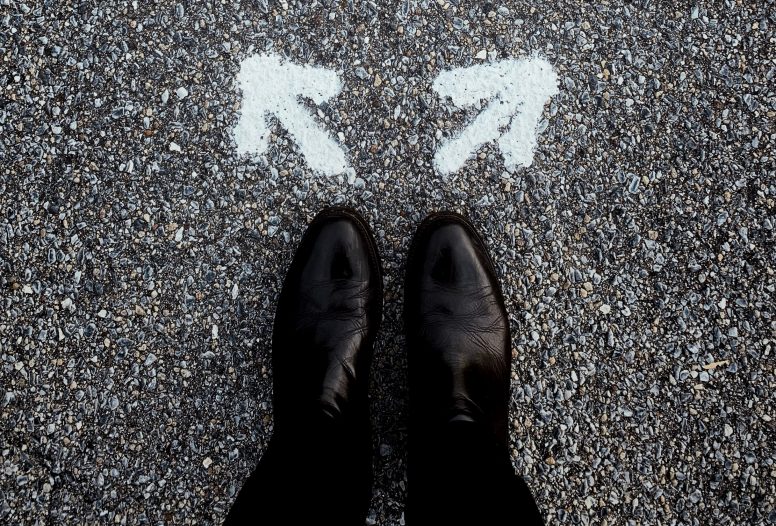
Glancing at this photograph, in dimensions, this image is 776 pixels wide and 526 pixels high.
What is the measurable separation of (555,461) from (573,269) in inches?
26.5

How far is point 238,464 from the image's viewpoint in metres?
1.70

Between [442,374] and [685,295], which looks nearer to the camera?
[442,374]

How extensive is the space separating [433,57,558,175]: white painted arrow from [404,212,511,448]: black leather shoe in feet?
0.87

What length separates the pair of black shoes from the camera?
1492 mm

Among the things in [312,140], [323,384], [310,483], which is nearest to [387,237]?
[312,140]

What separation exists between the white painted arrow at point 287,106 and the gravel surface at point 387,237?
0.15ft

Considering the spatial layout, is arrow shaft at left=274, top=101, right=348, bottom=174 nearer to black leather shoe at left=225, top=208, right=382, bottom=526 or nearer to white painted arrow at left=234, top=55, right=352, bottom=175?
white painted arrow at left=234, top=55, right=352, bottom=175

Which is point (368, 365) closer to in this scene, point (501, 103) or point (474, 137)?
point (474, 137)

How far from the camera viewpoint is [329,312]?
1750 millimetres

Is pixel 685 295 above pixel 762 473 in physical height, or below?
above

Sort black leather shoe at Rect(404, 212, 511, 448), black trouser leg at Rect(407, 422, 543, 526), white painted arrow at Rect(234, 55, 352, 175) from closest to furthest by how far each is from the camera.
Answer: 1. black trouser leg at Rect(407, 422, 543, 526)
2. black leather shoe at Rect(404, 212, 511, 448)
3. white painted arrow at Rect(234, 55, 352, 175)

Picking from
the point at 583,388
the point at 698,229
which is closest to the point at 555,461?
the point at 583,388

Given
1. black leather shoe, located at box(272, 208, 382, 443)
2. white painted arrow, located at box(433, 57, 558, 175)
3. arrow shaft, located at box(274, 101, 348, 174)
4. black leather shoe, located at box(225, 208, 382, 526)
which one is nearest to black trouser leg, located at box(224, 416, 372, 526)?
black leather shoe, located at box(225, 208, 382, 526)

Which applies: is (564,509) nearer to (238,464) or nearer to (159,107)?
(238,464)
